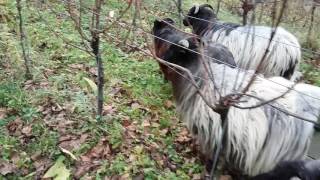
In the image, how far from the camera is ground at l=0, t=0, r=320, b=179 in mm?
3926

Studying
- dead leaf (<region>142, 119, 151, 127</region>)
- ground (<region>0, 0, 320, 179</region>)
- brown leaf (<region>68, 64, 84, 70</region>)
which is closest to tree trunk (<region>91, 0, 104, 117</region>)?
ground (<region>0, 0, 320, 179</region>)

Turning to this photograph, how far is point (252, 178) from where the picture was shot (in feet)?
12.5

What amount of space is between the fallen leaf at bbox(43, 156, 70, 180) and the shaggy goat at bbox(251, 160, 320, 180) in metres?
1.71

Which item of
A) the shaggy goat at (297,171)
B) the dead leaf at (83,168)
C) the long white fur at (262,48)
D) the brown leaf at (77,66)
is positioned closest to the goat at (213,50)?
the long white fur at (262,48)

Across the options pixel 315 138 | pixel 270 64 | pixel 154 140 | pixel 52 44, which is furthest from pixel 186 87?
pixel 52 44

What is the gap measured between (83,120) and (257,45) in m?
2.52

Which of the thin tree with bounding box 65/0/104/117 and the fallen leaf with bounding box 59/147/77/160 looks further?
the fallen leaf with bounding box 59/147/77/160

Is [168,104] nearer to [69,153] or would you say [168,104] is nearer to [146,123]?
[146,123]

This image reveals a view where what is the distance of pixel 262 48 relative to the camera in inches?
220

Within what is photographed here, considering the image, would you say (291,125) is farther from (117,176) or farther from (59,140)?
(59,140)

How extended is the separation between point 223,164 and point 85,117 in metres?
1.47

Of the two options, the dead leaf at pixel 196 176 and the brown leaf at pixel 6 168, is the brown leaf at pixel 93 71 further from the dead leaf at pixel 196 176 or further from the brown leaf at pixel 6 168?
the dead leaf at pixel 196 176

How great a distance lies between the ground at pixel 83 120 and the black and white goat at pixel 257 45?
3.52ft

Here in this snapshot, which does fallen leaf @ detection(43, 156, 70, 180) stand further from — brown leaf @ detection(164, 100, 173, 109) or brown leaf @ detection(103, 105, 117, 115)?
brown leaf @ detection(164, 100, 173, 109)
